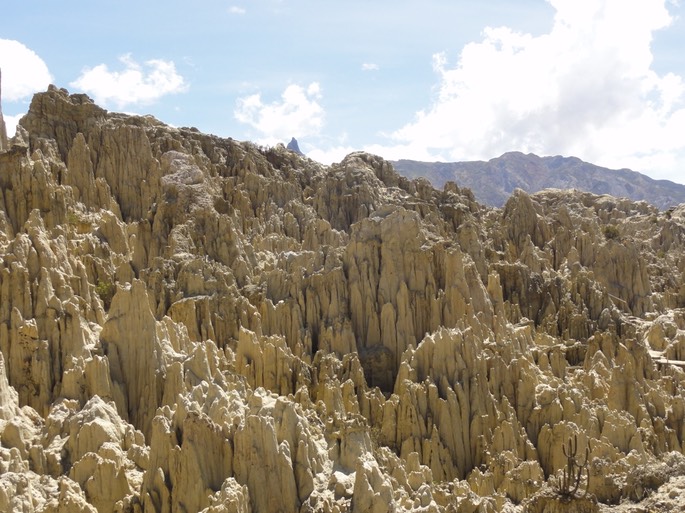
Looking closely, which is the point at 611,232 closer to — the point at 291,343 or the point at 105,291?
the point at 291,343

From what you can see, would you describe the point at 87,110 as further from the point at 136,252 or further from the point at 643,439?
the point at 643,439

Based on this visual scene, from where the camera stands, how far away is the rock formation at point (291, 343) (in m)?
15.9

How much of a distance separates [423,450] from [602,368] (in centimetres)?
1192

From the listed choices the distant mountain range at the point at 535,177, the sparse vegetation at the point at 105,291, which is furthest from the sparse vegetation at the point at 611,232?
the distant mountain range at the point at 535,177

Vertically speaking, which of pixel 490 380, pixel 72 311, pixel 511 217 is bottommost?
pixel 490 380

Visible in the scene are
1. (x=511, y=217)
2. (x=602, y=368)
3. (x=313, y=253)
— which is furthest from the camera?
(x=511, y=217)

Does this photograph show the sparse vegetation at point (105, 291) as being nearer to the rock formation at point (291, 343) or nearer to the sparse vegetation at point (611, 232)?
the rock formation at point (291, 343)

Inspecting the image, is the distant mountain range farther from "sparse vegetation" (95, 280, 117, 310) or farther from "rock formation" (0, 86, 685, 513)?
"sparse vegetation" (95, 280, 117, 310)

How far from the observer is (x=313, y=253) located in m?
36.6

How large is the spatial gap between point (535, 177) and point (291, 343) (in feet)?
526

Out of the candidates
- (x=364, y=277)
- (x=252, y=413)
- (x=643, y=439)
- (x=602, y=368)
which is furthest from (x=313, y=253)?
(x=252, y=413)

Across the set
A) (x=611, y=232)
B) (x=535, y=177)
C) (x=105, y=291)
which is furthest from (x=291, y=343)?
(x=535, y=177)

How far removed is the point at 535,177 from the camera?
183 meters

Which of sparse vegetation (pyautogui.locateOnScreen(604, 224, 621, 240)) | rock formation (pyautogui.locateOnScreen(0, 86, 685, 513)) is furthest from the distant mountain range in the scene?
rock formation (pyautogui.locateOnScreen(0, 86, 685, 513))
